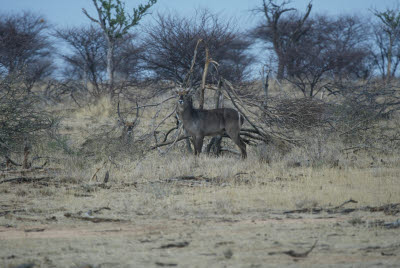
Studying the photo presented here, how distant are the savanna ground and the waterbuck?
726 millimetres

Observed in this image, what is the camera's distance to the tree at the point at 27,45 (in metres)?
28.5

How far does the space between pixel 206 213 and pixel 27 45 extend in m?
26.2

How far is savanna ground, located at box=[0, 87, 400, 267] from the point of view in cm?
486

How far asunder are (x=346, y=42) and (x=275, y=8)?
19.1 feet

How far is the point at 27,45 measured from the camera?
30.5 meters

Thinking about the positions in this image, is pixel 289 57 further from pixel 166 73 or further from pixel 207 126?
pixel 207 126

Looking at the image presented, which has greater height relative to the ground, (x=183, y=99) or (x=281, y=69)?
(x=281, y=69)

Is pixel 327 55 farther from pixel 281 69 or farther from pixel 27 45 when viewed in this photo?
pixel 27 45

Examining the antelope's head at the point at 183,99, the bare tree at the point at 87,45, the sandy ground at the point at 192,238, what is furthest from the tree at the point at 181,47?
the bare tree at the point at 87,45

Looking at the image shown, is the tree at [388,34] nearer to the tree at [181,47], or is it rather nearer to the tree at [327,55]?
the tree at [327,55]

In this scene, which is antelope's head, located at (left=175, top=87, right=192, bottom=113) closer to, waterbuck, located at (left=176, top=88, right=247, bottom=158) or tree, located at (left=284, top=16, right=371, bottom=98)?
waterbuck, located at (left=176, top=88, right=247, bottom=158)

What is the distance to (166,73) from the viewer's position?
1570 centimetres

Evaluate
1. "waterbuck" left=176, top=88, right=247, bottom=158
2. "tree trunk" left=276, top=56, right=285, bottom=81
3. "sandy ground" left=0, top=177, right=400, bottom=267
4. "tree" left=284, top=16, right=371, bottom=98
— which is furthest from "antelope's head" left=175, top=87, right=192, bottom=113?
"tree trunk" left=276, top=56, right=285, bottom=81

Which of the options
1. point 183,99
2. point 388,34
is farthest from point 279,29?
point 183,99
